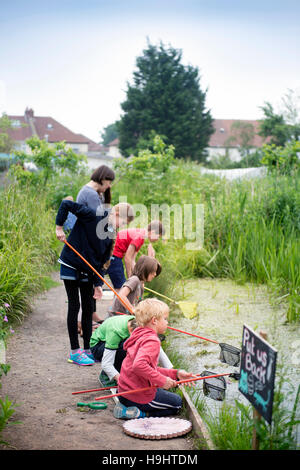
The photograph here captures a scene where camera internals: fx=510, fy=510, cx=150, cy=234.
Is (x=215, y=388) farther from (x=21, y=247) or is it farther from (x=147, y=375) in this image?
(x=21, y=247)

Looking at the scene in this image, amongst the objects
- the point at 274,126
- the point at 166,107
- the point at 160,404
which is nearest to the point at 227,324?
the point at 160,404

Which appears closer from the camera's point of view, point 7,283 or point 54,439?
point 54,439

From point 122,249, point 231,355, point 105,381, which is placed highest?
point 122,249

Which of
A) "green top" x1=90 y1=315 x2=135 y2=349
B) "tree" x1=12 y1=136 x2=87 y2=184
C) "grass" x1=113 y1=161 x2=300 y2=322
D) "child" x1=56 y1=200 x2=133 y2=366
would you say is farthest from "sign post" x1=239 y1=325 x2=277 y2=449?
"tree" x1=12 y1=136 x2=87 y2=184

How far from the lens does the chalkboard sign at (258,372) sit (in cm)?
206

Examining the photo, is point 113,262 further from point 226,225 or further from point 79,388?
point 226,225

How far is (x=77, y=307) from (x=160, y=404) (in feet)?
3.80

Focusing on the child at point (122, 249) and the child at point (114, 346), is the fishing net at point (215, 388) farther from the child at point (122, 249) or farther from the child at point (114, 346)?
the child at point (122, 249)

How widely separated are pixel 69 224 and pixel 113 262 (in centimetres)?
91

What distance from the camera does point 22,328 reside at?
15.8 feet

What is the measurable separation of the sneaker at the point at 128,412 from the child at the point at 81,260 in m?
0.97

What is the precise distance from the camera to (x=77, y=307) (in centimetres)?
389

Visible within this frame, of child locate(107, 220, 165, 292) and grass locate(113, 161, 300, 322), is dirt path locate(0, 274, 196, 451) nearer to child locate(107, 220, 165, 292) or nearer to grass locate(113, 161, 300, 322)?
child locate(107, 220, 165, 292)
